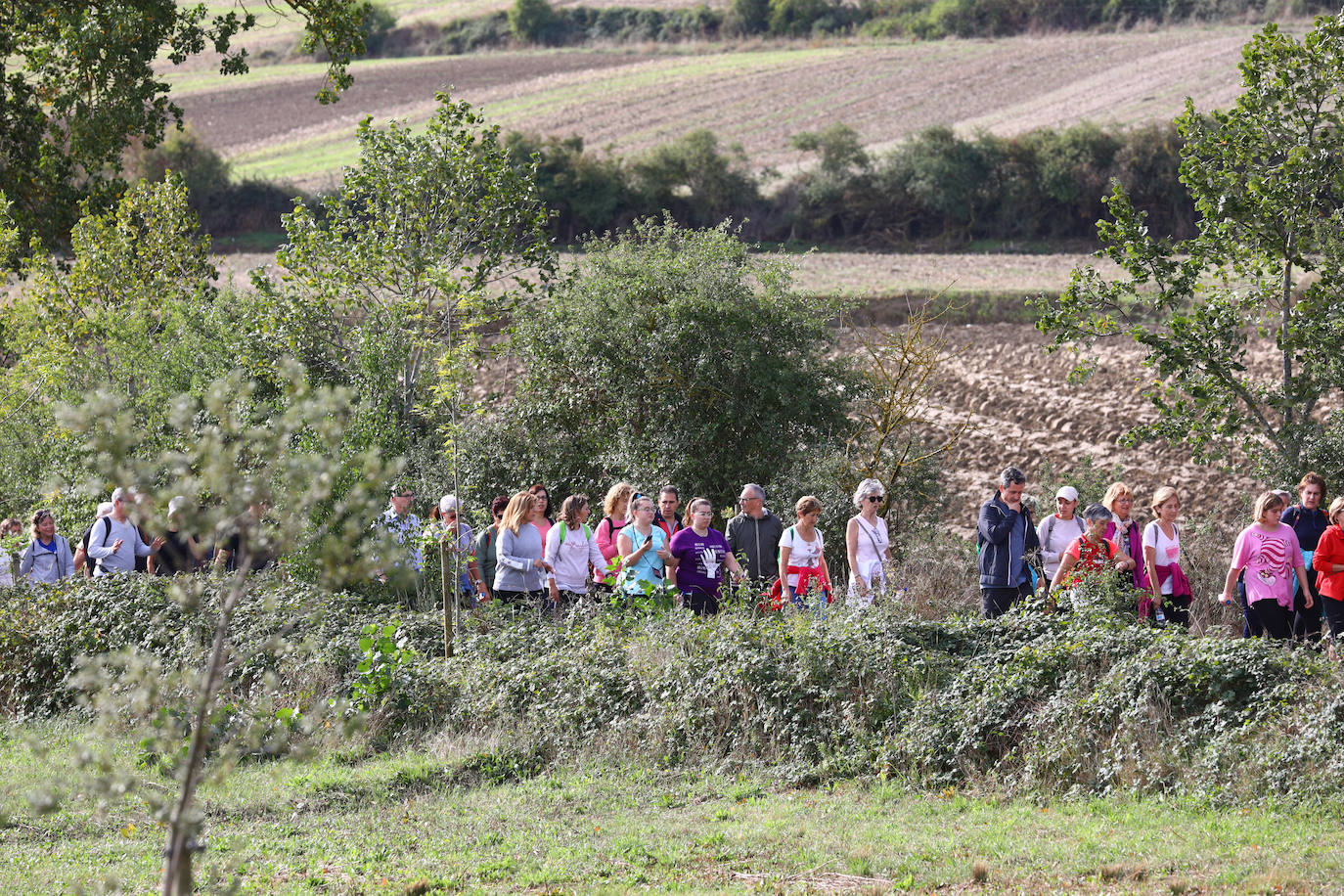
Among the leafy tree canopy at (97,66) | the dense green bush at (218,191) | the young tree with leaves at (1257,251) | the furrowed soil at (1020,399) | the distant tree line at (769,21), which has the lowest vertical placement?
the furrowed soil at (1020,399)

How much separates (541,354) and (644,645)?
369 inches

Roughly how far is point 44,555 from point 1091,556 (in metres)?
Answer: 10.4

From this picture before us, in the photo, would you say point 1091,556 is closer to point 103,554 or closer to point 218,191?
point 103,554

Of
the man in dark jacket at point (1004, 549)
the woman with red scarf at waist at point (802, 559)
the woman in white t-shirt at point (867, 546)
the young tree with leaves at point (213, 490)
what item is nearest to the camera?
the young tree with leaves at point (213, 490)

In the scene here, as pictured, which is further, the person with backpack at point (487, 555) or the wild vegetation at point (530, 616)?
the person with backpack at point (487, 555)

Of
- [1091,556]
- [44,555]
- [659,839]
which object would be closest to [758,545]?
[1091,556]

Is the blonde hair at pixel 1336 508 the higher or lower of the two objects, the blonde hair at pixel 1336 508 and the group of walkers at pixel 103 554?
the lower

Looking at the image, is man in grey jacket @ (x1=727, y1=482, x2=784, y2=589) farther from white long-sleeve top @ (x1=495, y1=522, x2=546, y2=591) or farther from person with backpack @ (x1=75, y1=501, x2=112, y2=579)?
person with backpack @ (x1=75, y1=501, x2=112, y2=579)

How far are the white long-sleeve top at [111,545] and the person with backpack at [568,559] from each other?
15.5 feet

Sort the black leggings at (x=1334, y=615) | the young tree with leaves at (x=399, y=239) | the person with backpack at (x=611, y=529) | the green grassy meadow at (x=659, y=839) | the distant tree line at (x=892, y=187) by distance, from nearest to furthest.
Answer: the green grassy meadow at (x=659, y=839), the black leggings at (x=1334, y=615), the person with backpack at (x=611, y=529), the young tree with leaves at (x=399, y=239), the distant tree line at (x=892, y=187)

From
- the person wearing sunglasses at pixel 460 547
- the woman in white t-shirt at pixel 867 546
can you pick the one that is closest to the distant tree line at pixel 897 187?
the person wearing sunglasses at pixel 460 547

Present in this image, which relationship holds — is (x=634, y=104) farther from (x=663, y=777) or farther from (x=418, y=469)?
(x=663, y=777)

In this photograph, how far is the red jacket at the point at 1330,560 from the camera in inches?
378

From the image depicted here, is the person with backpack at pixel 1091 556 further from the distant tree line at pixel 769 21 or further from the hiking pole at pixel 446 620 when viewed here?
the distant tree line at pixel 769 21
